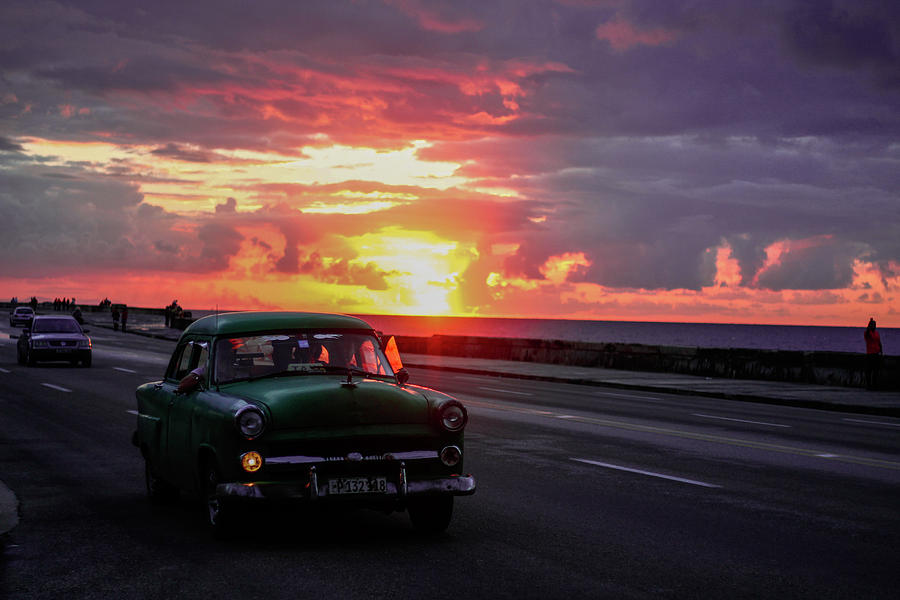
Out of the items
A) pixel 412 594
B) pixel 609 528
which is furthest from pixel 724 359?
pixel 412 594

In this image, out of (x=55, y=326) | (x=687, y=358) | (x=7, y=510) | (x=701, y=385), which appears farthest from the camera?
(x=687, y=358)

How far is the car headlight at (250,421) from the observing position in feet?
23.4

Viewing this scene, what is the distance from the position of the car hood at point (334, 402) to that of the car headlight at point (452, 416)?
0.13 m

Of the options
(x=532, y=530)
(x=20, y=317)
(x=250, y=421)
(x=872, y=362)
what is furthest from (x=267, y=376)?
(x=20, y=317)

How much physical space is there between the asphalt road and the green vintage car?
0.46m

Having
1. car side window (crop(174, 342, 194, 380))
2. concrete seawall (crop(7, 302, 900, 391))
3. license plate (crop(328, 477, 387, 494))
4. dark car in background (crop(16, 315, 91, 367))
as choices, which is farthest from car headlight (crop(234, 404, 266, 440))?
dark car in background (crop(16, 315, 91, 367))

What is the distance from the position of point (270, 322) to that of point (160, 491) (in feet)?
7.17

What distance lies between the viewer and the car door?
811 centimetres

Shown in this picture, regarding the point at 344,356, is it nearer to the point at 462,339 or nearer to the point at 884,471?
the point at 884,471

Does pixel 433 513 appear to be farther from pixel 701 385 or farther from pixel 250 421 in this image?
pixel 701 385

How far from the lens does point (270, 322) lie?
27.5 feet

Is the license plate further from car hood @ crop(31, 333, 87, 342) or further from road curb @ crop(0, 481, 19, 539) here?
car hood @ crop(31, 333, 87, 342)

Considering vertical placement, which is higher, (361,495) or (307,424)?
(307,424)

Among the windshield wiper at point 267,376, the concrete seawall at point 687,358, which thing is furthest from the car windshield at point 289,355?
the concrete seawall at point 687,358
